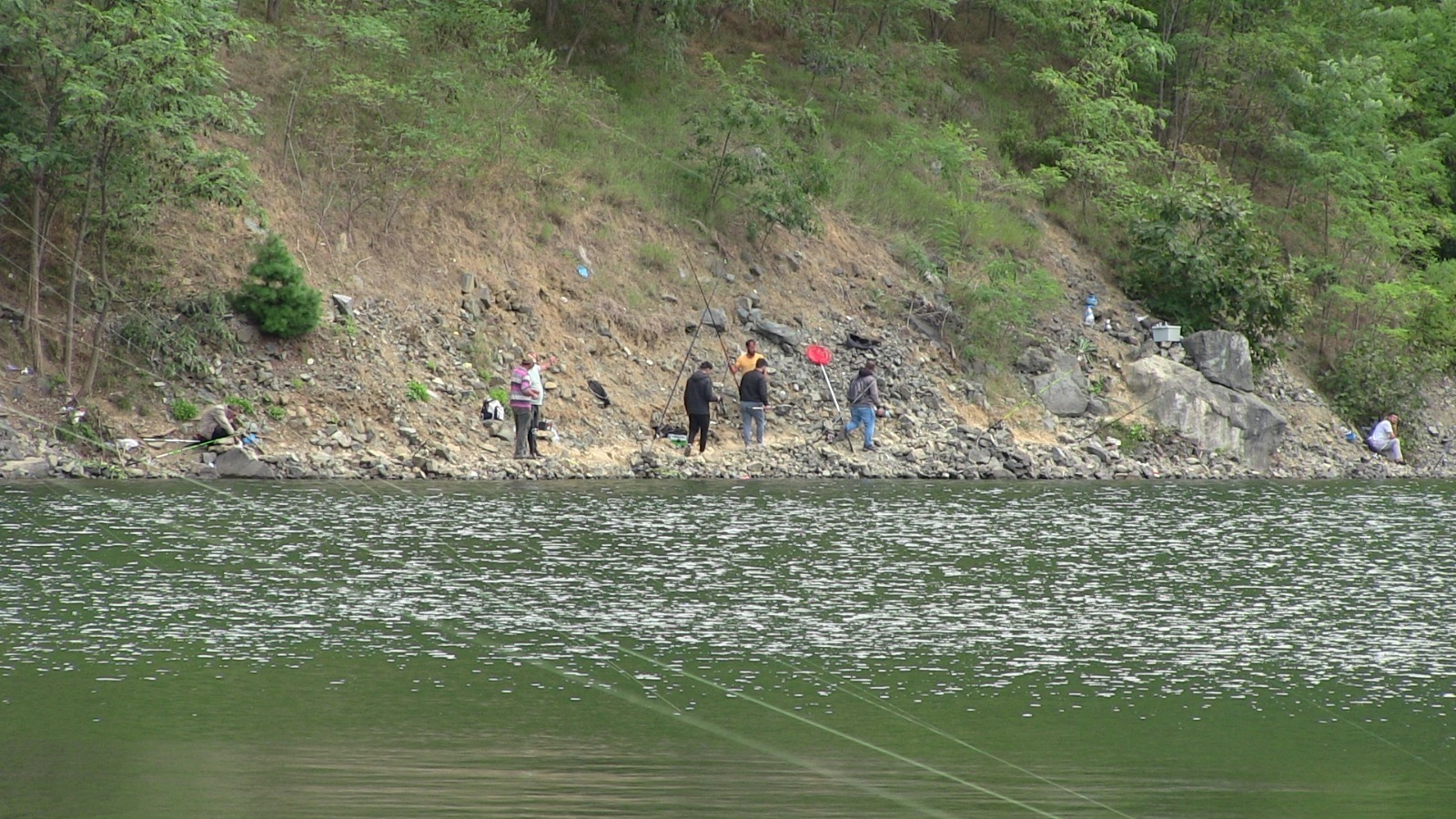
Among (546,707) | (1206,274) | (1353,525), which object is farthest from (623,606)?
(1206,274)

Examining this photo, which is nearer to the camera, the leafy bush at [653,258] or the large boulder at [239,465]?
the large boulder at [239,465]

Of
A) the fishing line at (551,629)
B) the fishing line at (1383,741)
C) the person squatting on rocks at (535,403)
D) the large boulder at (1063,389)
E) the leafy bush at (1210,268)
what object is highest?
the leafy bush at (1210,268)

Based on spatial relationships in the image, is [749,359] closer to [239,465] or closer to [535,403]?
[535,403]

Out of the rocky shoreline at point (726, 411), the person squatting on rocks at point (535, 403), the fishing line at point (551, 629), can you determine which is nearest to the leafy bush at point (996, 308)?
the rocky shoreline at point (726, 411)

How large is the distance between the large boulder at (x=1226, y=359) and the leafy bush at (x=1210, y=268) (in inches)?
56.3

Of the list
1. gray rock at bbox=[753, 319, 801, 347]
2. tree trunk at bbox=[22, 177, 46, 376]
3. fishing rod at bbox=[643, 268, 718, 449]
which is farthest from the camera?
gray rock at bbox=[753, 319, 801, 347]

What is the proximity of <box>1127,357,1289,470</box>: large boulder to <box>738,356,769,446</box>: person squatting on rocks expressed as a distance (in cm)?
888

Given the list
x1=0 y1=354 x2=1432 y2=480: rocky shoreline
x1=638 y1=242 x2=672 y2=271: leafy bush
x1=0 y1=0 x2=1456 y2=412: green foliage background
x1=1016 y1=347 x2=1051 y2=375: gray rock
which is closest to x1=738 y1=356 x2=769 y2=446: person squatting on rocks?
x1=0 y1=354 x2=1432 y2=480: rocky shoreline

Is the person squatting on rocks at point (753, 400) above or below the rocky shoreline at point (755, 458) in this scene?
above

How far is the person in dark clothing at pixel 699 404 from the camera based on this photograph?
27.4 meters

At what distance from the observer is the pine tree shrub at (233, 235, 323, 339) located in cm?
2633

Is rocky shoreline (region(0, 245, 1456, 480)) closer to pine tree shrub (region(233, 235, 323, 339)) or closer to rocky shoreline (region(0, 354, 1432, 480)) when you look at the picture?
rocky shoreline (region(0, 354, 1432, 480))

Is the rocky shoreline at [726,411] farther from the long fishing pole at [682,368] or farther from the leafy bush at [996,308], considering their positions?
the leafy bush at [996,308]

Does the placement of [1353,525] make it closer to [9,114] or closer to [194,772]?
[194,772]
